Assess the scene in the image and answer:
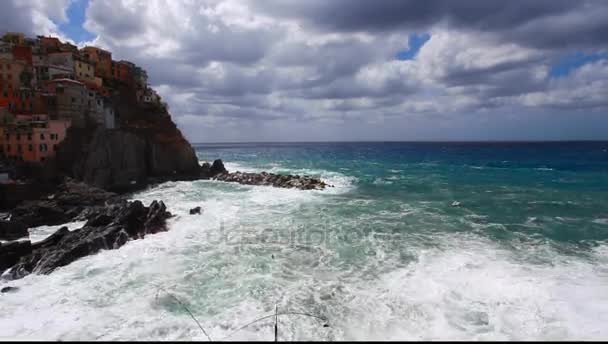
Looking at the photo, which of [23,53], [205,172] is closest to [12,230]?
[205,172]

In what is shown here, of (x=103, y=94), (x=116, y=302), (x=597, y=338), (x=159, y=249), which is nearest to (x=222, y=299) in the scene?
(x=116, y=302)

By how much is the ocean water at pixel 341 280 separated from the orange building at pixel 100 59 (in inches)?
1713

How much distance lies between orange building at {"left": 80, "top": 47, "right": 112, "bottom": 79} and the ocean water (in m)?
43.5

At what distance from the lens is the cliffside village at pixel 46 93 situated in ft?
118

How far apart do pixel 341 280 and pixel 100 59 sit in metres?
64.3

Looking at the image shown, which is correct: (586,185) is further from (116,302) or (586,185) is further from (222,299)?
(116,302)

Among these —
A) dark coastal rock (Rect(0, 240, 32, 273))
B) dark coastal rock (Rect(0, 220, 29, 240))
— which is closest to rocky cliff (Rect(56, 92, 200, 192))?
dark coastal rock (Rect(0, 220, 29, 240))

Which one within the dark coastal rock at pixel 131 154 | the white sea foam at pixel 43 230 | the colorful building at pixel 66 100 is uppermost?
the colorful building at pixel 66 100

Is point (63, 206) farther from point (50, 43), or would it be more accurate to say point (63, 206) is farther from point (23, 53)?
point (50, 43)

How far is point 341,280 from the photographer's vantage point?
54.2 ft

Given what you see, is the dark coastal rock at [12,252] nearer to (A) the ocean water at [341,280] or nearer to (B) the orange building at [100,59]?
(A) the ocean water at [341,280]

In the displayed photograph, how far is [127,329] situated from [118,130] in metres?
40.4

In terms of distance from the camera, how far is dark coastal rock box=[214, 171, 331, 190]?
46594mm

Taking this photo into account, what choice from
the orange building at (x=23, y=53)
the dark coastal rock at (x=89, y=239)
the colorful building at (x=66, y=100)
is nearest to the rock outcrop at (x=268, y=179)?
the colorful building at (x=66, y=100)
